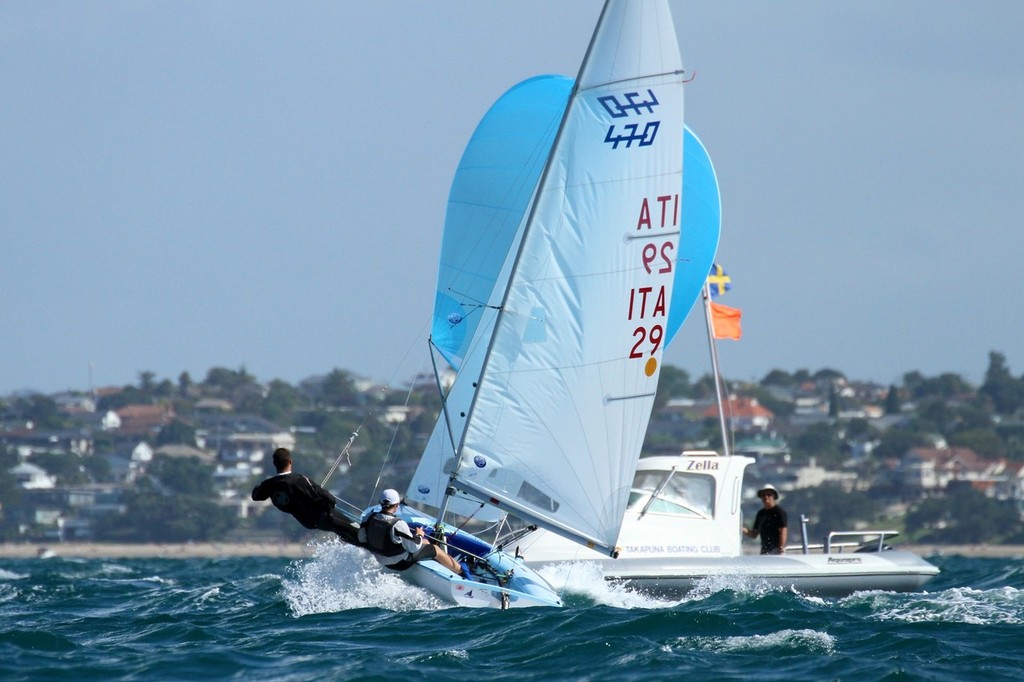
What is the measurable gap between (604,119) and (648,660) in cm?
532

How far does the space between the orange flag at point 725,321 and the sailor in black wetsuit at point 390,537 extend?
8.47 meters

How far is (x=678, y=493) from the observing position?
1827 centimetres

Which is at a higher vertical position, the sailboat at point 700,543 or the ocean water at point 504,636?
the sailboat at point 700,543

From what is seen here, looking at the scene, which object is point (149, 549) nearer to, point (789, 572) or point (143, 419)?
point (143, 419)

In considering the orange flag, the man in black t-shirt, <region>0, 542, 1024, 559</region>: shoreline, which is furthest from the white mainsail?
<region>0, 542, 1024, 559</region>: shoreline

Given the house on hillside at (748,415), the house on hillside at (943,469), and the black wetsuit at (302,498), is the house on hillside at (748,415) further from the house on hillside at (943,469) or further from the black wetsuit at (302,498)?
the black wetsuit at (302,498)

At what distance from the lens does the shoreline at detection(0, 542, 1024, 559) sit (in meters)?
71.8

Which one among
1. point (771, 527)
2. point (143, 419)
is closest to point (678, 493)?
point (771, 527)

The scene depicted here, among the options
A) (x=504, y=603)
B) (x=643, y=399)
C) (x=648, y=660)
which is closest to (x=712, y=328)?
(x=643, y=399)

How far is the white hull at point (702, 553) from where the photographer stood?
16.6m

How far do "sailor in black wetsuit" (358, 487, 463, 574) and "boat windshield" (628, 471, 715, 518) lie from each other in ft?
15.5

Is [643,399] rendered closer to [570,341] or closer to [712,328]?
[570,341]

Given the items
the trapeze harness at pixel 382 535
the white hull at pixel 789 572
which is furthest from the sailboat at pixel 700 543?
the trapeze harness at pixel 382 535

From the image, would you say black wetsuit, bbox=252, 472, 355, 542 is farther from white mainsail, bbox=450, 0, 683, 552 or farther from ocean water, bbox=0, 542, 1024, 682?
white mainsail, bbox=450, 0, 683, 552
